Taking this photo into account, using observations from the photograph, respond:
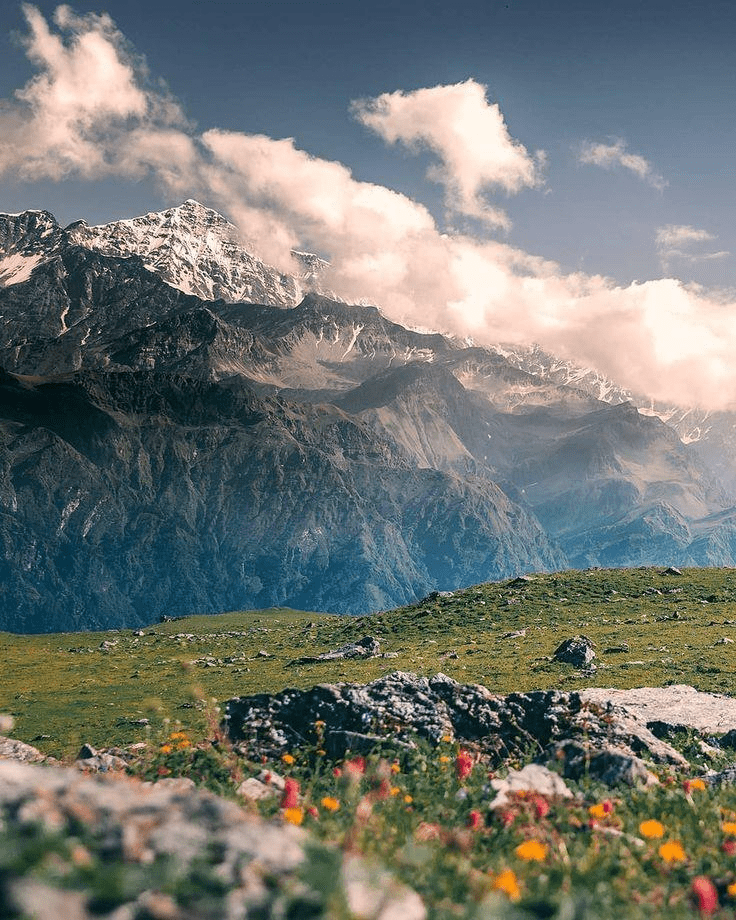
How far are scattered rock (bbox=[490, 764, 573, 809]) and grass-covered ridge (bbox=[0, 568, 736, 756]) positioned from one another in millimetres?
17307

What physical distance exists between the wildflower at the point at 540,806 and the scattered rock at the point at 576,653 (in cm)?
3656

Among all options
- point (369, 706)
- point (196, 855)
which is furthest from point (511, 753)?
point (196, 855)

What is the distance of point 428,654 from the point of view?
181 feet

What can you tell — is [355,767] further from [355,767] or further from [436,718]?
[436,718]

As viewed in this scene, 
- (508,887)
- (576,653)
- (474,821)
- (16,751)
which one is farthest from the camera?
(576,653)

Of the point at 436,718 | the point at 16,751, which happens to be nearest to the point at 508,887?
the point at 436,718

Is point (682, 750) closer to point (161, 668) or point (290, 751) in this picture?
point (290, 751)

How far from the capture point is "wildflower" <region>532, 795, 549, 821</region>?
10056 millimetres

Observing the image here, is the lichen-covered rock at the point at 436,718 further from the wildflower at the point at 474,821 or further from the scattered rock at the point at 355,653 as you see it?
the scattered rock at the point at 355,653

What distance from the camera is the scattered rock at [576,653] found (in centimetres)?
4601

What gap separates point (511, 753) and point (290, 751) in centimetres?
613

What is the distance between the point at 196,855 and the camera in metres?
5.83

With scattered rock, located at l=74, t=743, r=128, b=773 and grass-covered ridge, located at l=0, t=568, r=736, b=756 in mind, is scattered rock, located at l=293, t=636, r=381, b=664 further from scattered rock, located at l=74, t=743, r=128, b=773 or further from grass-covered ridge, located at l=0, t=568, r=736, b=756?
scattered rock, located at l=74, t=743, r=128, b=773

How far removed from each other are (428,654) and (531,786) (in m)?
44.5
